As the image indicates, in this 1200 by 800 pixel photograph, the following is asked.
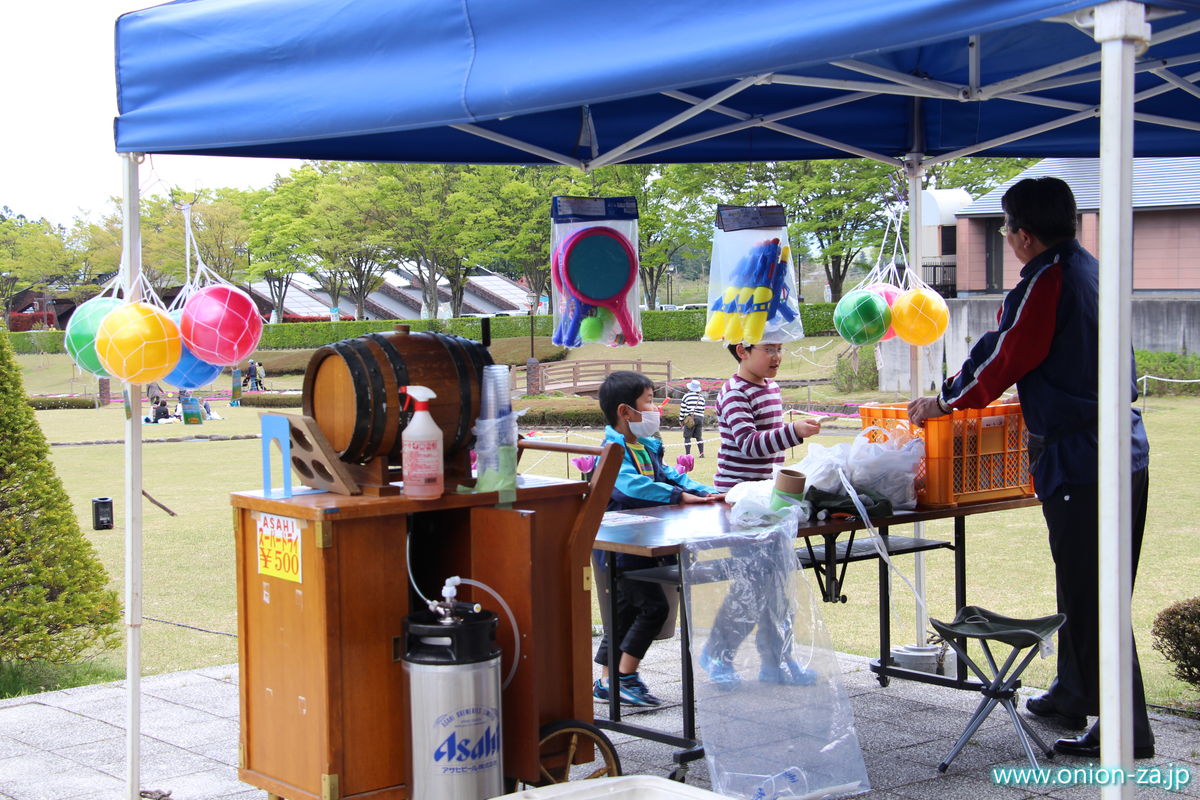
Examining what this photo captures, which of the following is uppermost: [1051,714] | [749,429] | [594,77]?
[594,77]

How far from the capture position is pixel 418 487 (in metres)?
3.72

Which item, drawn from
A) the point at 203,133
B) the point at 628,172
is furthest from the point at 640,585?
the point at 628,172

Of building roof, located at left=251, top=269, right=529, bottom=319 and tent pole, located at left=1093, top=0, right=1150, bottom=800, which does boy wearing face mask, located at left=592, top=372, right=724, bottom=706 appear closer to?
tent pole, located at left=1093, top=0, right=1150, bottom=800

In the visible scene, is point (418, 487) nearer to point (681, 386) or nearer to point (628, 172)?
point (681, 386)

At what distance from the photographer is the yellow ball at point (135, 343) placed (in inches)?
158

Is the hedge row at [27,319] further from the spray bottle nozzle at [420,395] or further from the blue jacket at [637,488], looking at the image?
the spray bottle nozzle at [420,395]

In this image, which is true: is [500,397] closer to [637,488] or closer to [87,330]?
[637,488]

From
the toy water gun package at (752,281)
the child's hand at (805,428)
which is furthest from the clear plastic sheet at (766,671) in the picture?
the toy water gun package at (752,281)

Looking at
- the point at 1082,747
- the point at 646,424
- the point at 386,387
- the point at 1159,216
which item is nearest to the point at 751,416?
the point at 646,424

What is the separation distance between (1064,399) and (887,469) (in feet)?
2.67

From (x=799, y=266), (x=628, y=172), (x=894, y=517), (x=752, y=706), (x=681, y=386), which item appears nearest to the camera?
(x=752, y=706)

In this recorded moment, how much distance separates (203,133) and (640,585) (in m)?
2.58

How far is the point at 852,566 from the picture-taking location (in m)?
10.0

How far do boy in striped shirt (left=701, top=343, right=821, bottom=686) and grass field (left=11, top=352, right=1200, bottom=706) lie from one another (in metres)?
2.03
